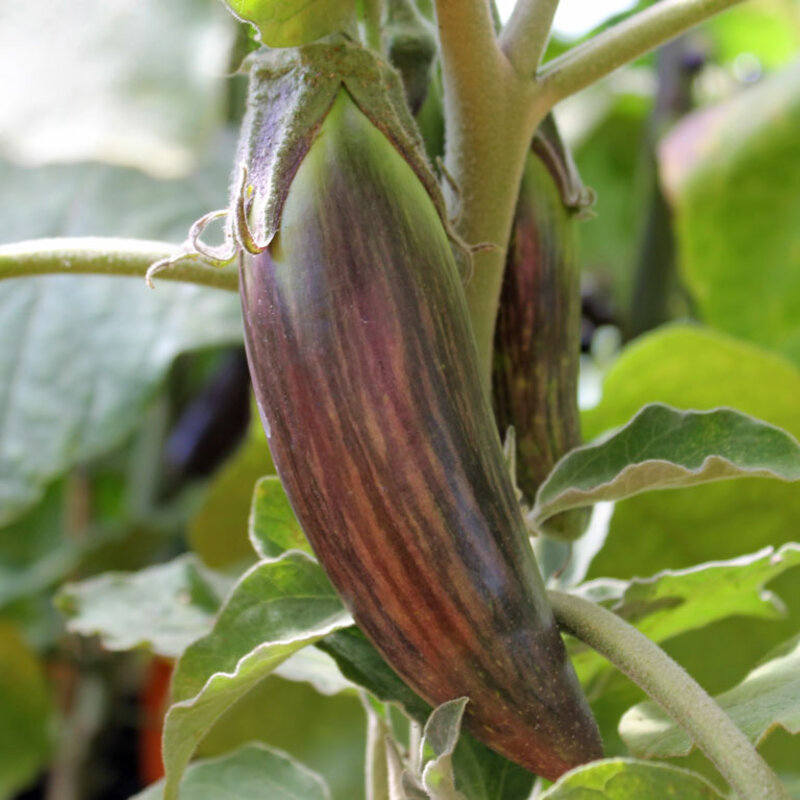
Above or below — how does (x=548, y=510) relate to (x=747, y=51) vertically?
below

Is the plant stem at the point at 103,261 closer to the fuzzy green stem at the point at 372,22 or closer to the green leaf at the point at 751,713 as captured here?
the fuzzy green stem at the point at 372,22

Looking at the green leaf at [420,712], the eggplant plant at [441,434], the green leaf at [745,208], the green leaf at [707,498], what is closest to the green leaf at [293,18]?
the eggplant plant at [441,434]

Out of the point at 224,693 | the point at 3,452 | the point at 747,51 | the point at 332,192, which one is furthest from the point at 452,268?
the point at 747,51

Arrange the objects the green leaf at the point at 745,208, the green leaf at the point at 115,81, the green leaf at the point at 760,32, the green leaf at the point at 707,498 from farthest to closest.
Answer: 1. the green leaf at the point at 760,32
2. the green leaf at the point at 745,208
3. the green leaf at the point at 707,498
4. the green leaf at the point at 115,81

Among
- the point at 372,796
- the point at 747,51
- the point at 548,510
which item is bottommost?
the point at 372,796

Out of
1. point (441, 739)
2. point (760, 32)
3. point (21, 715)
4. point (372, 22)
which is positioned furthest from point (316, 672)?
point (760, 32)

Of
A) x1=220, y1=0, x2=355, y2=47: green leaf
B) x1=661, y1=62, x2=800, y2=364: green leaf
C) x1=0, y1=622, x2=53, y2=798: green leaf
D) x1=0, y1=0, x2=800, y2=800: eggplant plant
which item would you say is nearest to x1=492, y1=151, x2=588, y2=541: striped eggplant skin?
x1=0, y1=0, x2=800, y2=800: eggplant plant

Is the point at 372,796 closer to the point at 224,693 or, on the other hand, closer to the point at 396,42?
the point at 224,693
